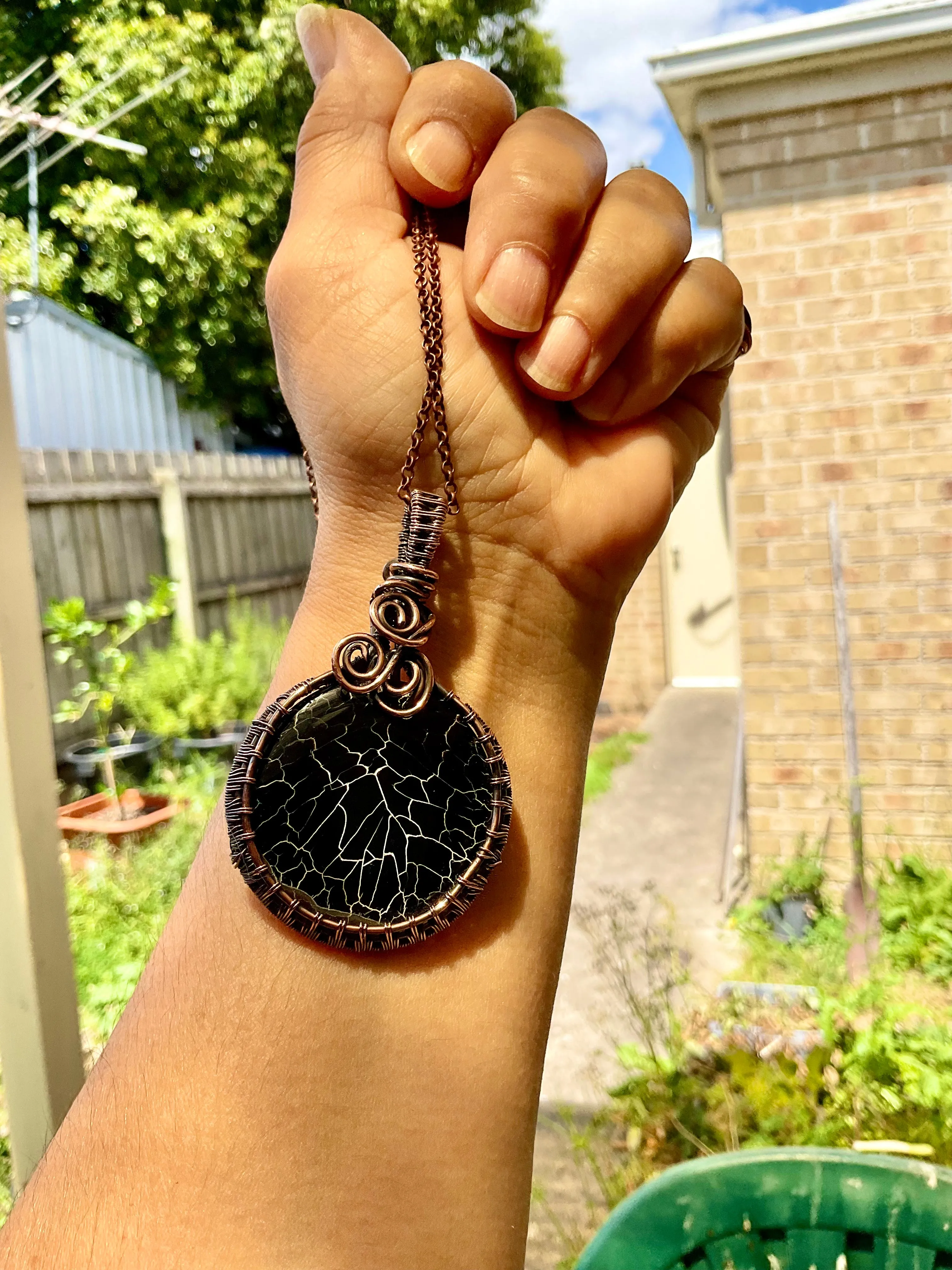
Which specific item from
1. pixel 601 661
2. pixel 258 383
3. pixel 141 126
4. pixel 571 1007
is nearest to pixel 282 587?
pixel 258 383

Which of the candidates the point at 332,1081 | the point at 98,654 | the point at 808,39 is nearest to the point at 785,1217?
the point at 332,1081

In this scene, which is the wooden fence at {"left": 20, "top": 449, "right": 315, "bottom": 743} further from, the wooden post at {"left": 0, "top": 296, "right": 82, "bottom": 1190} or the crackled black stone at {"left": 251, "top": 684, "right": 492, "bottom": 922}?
the crackled black stone at {"left": 251, "top": 684, "right": 492, "bottom": 922}

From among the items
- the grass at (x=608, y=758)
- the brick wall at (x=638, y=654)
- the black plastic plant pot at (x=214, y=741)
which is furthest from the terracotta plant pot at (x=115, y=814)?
the brick wall at (x=638, y=654)

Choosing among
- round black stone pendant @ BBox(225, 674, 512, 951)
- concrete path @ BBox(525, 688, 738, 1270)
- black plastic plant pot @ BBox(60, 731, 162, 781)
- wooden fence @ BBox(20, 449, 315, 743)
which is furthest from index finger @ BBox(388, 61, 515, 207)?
wooden fence @ BBox(20, 449, 315, 743)

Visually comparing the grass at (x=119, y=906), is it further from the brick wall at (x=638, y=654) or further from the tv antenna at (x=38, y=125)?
the brick wall at (x=638, y=654)

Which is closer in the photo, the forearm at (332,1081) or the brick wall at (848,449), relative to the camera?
the forearm at (332,1081)

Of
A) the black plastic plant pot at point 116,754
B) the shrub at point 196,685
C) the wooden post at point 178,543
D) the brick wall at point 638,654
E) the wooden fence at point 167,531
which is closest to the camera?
the black plastic plant pot at point 116,754
